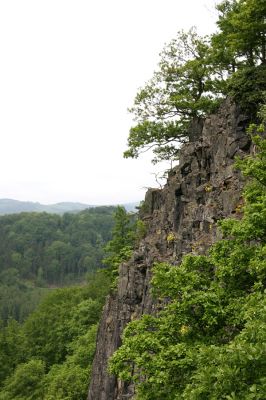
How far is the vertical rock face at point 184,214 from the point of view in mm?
20062

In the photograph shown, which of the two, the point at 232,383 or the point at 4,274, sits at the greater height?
the point at 232,383

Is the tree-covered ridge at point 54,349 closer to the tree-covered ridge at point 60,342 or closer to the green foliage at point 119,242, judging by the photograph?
the tree-covered ridge at point 60,342

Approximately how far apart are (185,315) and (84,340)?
40.5 meters

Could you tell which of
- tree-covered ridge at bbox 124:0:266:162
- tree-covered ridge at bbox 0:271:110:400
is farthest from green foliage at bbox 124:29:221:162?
tree-covered ridge at bbox 0:271:110:400

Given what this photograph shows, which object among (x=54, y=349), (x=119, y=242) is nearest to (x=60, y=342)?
(x=54, y=349)

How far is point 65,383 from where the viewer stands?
3844 cm

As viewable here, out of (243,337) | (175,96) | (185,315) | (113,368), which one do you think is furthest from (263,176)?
(175,96)

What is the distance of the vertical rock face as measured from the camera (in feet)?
65.8

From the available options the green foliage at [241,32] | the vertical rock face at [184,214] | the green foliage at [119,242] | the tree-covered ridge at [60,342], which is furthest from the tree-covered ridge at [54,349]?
the green foliage at [241,32]

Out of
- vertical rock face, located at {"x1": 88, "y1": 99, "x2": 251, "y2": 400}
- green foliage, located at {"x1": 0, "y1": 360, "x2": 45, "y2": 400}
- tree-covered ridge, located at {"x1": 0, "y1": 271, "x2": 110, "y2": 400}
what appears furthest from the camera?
green foliage, located at {"x1": 0, "y1": 360, "x2": 45, "y2": 400}

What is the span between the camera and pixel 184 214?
2403cm

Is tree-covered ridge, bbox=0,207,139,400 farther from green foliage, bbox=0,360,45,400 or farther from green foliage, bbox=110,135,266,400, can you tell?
green foliage, bbox=110,135,266,400

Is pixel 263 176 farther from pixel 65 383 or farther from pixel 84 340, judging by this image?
pixel 84 340

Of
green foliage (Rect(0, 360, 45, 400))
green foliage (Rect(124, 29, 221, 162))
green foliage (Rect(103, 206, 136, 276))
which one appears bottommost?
green foliage (Rect(0, 360, 45, 400))
